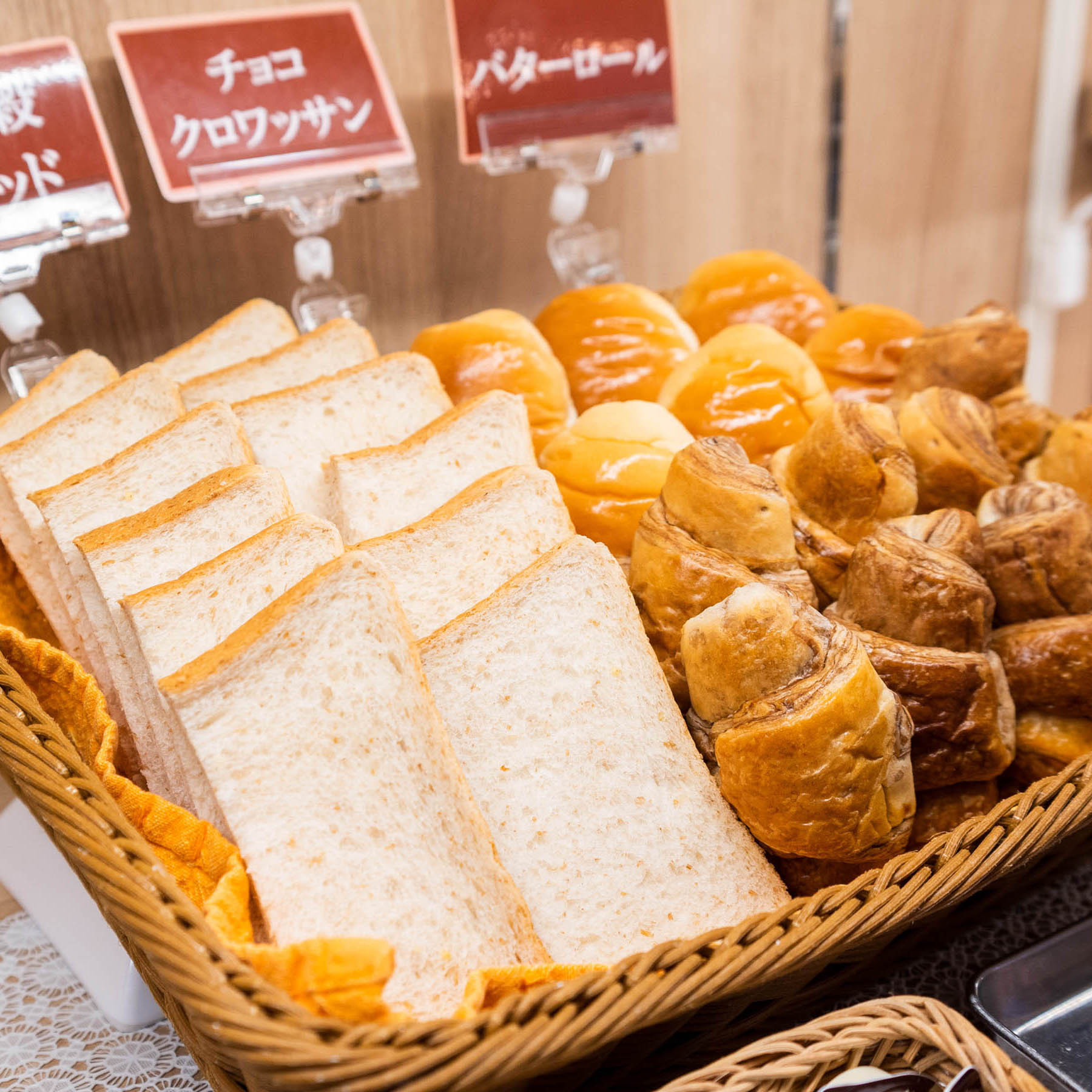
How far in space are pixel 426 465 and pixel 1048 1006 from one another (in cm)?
97

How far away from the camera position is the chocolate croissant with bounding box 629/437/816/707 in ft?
3.81

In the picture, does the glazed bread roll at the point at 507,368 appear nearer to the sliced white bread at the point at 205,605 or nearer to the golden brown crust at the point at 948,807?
the sliced white bread at the point at 205,605

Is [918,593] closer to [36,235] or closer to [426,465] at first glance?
[426,465]

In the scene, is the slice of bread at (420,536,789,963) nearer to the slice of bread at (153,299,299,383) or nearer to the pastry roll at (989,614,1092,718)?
the pastry roll at (989,614,1092,718)

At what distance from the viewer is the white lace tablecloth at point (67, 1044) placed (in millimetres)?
1175

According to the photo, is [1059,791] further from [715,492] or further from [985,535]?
[715,492]

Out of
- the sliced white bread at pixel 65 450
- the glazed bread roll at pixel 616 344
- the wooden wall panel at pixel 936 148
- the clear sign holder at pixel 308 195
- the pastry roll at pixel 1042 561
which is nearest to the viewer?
the pastry roll at pixel 1042 561

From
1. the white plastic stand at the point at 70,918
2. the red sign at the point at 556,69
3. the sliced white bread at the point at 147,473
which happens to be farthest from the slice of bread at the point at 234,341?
the white plastic stand at the point at 70,918

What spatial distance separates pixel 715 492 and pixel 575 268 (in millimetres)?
1063

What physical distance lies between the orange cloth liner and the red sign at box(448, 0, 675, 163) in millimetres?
1117

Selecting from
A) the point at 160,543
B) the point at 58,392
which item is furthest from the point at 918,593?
the point at 58,392

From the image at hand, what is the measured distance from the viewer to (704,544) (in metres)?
1.21

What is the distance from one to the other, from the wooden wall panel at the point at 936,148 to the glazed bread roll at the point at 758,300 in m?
1.05

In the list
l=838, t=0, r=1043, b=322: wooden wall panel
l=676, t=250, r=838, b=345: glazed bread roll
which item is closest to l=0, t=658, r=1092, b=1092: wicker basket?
l=676, t=250, r=838, b=345: glazed bread roll
